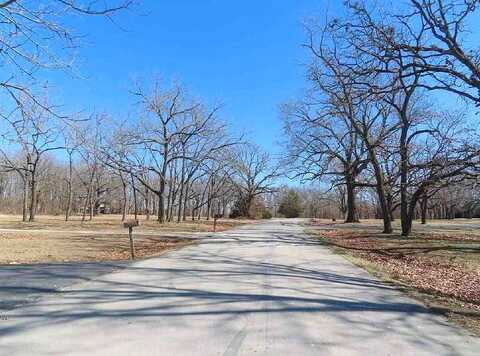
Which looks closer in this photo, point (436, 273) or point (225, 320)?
point (225, 320)

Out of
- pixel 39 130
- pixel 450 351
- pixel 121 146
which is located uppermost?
pixel 121 146

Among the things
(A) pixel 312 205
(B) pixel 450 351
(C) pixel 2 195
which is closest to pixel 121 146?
(B) pixel 450 351

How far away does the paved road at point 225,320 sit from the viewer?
541 cm

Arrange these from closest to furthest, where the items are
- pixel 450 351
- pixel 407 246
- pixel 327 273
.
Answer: pixel 450 351
pixel 327 273
pixel 407 246

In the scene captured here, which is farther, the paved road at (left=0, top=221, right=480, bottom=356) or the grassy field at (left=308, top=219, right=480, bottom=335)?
the grassy field at (left=308, top=219, right=480, bottom=335)

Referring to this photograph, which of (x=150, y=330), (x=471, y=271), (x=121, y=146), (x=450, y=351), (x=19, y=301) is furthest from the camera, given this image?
(x=121, y=146)

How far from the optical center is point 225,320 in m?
6.60

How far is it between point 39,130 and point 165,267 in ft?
14.1

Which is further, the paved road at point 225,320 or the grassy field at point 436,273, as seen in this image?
the grassy field at point 436,273

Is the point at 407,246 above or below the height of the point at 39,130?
below

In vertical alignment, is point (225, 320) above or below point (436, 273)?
above

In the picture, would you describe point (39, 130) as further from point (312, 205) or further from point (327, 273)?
point (312, 205)

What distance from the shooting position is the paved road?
541 cm

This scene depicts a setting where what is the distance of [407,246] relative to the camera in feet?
71.9
